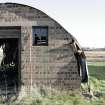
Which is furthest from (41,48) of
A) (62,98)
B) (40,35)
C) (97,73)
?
(97,73)

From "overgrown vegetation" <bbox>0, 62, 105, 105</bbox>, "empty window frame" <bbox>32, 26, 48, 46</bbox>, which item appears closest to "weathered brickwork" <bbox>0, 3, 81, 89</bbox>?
"empty window frame" <bbox>32, 26, 48, 46</bbox>

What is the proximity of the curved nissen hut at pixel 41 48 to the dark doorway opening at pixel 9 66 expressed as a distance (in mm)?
745

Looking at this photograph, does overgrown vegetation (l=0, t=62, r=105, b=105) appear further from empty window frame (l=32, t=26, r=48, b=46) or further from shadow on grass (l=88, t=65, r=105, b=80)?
shadow on grass (l=88, t=65, r=105, b=80)

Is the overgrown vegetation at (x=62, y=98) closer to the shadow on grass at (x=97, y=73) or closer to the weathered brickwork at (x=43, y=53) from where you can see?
the weathered brickwork at (x=43, y=53)

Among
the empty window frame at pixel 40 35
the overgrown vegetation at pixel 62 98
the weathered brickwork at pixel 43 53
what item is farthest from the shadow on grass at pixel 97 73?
the empty window frame at pixel 40 35

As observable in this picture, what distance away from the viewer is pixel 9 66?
2958 cm

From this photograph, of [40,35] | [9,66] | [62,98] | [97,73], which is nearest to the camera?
[62,98]

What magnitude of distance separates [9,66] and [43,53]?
12.1m

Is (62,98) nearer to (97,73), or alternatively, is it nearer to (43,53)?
(43,53)

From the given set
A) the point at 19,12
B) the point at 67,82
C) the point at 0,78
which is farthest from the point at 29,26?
the point at 0,78

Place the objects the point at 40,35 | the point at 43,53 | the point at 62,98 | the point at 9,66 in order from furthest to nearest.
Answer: the point at 9,66 < the point at 40,35 < the point at 43,53 < the point at 62,98

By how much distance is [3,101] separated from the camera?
1681cm

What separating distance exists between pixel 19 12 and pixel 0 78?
18.3 ft

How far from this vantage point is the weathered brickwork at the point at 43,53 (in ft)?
58.4
